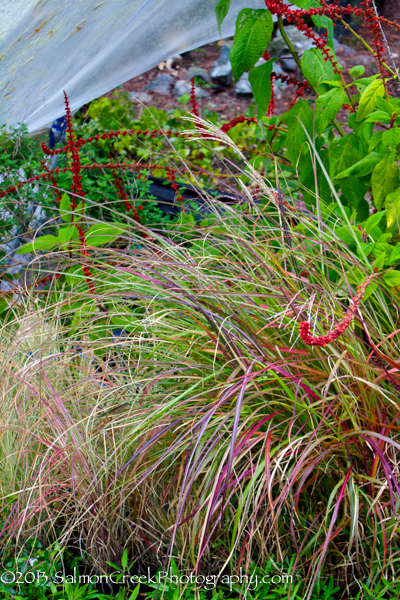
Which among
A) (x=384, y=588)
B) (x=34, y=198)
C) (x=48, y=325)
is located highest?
(x=34, y=198)

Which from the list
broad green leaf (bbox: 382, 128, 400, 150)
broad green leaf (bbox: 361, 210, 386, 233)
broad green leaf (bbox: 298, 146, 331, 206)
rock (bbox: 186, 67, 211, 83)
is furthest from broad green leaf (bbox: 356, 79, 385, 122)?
rock (bbox: 186, 67, 211, 83)

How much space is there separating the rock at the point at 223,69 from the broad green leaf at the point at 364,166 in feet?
13.7

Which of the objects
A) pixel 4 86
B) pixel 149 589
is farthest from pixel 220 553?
pixel 4 86

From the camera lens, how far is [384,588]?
4.56 feet

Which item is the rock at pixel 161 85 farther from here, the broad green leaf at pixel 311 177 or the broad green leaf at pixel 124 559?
the broad green leaf at pixel 124 559

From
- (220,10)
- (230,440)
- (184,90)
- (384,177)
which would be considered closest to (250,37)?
(220,10)

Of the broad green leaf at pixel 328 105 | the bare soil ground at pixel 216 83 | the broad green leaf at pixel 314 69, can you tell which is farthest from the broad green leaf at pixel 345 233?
the bare soil ground at pixel 216 83

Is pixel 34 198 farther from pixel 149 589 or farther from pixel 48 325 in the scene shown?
pixel 149 589

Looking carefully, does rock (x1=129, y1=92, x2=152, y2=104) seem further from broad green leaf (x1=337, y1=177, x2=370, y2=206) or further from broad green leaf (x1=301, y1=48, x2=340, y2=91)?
broad green leaf (x1=337, y1=177, x2=370, y2=206)

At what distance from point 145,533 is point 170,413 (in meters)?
0.42

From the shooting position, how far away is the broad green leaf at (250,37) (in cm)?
185

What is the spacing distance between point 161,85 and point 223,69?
70cm

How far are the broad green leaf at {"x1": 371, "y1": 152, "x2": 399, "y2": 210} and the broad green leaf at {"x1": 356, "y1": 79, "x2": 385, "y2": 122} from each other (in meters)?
0.18

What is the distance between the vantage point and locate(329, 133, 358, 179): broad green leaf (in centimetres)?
190
